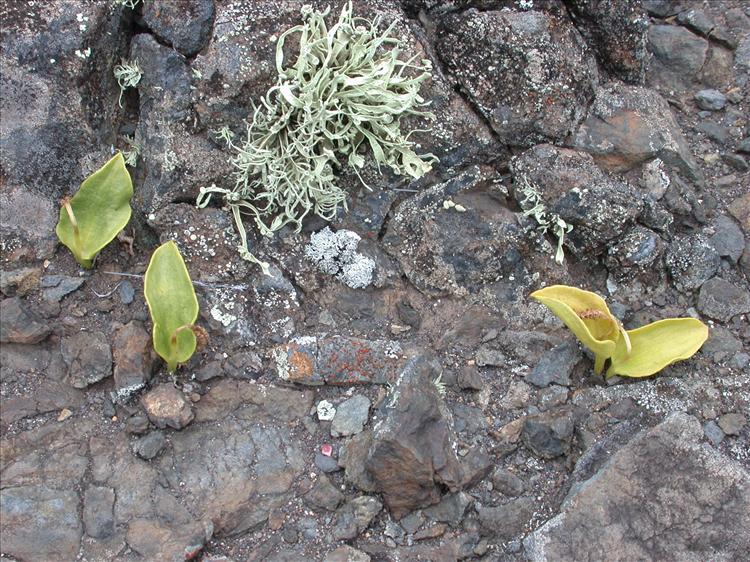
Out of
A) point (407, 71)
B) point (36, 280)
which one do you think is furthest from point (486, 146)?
point (36, 280)

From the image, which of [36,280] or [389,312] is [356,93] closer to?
[389,312]

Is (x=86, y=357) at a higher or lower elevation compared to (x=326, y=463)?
higher

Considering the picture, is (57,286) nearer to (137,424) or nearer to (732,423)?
(137,424)

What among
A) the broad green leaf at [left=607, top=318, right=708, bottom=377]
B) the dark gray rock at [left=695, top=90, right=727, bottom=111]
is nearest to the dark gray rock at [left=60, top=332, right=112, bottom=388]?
the broad green leaf at [left=607, top=318, right=708, bottom=377]

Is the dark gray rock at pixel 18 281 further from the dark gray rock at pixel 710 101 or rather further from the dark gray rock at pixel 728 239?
the dark gray rock at pixel 710 101

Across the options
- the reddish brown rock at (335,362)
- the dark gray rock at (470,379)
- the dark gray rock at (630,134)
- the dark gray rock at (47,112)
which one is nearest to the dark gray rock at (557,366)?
the dark gray rock at (470,379)

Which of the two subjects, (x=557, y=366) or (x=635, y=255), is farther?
(x=635, y=255)

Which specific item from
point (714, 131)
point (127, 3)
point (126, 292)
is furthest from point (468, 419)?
point (127, 3)
